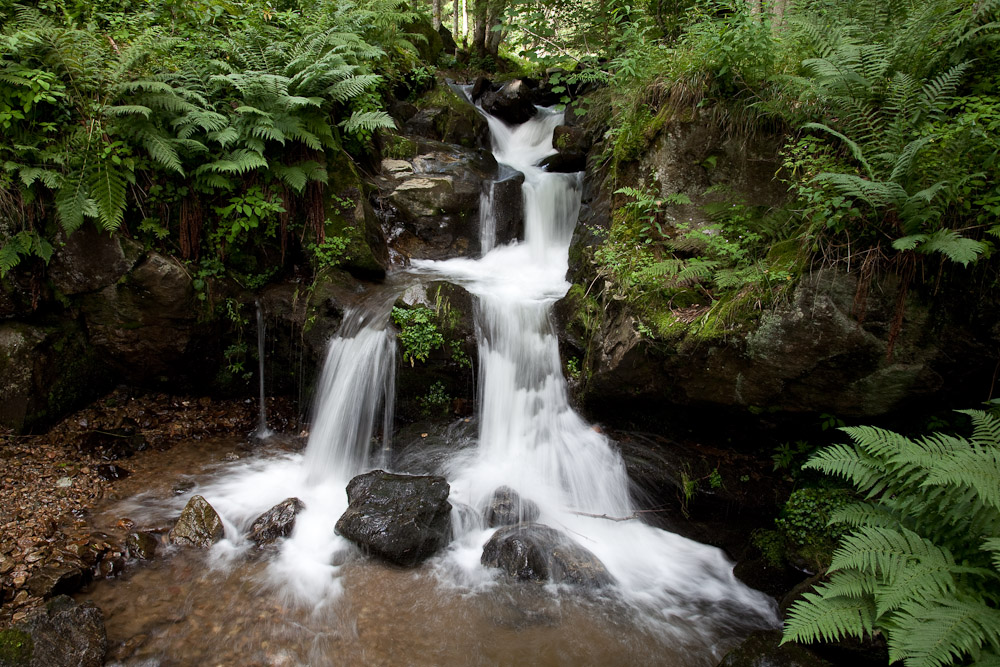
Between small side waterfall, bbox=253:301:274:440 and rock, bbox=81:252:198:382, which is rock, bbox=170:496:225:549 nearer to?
small side waterfall, bbox=253:301:274:440

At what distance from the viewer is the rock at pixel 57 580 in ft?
10.5

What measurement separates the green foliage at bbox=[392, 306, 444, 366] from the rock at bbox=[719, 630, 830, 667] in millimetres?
3831

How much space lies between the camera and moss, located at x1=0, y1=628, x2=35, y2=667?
264 cm

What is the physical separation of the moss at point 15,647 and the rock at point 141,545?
101cm

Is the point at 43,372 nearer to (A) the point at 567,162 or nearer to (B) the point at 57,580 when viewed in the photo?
(B) the point at 57,580

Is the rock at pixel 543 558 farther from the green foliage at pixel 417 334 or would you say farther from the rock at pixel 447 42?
the rock at pixel 447 42

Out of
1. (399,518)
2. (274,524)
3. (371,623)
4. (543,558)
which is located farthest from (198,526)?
(543,558)

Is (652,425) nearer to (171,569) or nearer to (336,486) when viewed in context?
(336,486)

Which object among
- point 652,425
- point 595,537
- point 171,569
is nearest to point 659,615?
point 595,537

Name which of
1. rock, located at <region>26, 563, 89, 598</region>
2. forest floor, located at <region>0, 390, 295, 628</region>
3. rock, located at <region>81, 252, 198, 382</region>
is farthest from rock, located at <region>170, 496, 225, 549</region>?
rock, located at <region>81, 252, 198, 382</region>

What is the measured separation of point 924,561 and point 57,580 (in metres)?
5.44

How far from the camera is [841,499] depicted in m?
3.94

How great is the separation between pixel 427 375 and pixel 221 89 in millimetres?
4056

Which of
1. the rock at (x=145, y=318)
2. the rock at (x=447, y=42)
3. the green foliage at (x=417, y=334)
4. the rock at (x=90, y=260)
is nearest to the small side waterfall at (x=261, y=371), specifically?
the rock at (x=145, y=318)
